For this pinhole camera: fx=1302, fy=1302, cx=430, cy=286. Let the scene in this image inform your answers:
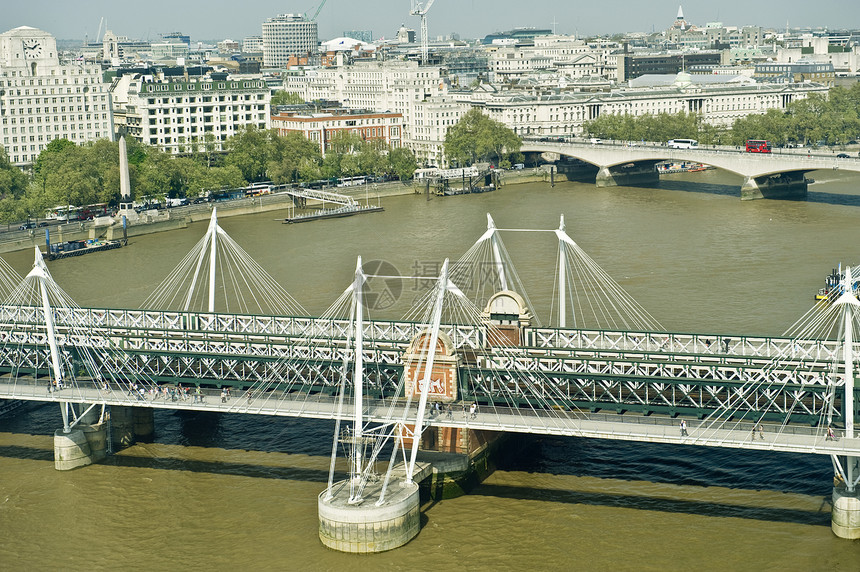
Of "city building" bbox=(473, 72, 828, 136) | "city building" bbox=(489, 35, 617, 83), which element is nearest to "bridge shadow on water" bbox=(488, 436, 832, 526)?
"city building" bbox=(473, 72, 828, 136)

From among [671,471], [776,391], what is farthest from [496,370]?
[776,391]

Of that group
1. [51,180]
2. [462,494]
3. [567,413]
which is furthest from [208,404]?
[51,180]

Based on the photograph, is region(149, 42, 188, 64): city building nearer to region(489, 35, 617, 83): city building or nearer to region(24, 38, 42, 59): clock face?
region(489, 35, 617, 83): city building

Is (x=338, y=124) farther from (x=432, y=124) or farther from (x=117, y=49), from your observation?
(x=117, y=49)

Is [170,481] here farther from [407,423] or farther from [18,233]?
[18,233]

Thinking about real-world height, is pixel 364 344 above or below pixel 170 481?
above

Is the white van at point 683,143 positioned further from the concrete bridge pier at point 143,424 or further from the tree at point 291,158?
the concrete bridge pier at point 143,424
